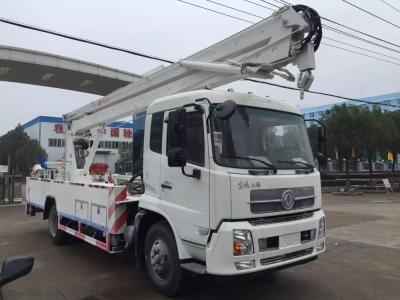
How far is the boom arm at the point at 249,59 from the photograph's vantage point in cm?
618

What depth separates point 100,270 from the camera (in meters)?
7.56

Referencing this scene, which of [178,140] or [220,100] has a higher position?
[220,100]

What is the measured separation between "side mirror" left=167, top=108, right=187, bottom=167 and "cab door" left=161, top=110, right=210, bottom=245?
8 cm

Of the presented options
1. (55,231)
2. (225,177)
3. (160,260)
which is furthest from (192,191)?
(55,231)

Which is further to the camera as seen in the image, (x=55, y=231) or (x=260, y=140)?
(x=55, y=231)

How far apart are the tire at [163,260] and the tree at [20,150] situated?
2165 inches

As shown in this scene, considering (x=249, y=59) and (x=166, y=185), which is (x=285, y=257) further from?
(x=249, y=59)

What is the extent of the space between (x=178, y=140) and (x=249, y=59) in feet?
6.58

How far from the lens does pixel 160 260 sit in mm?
6000

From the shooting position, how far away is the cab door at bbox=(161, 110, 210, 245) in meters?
5.32

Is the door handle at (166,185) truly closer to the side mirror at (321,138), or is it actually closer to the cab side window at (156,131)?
the cab side window at (156,131)

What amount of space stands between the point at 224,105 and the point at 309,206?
204 centimetres

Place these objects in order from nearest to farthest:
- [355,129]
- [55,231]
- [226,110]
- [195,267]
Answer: [226,110]
[195,267]
[55,231]
[355,129]

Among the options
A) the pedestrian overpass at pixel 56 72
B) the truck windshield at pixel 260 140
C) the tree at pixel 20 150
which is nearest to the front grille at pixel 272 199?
the truck windshield at pixel 260 140
